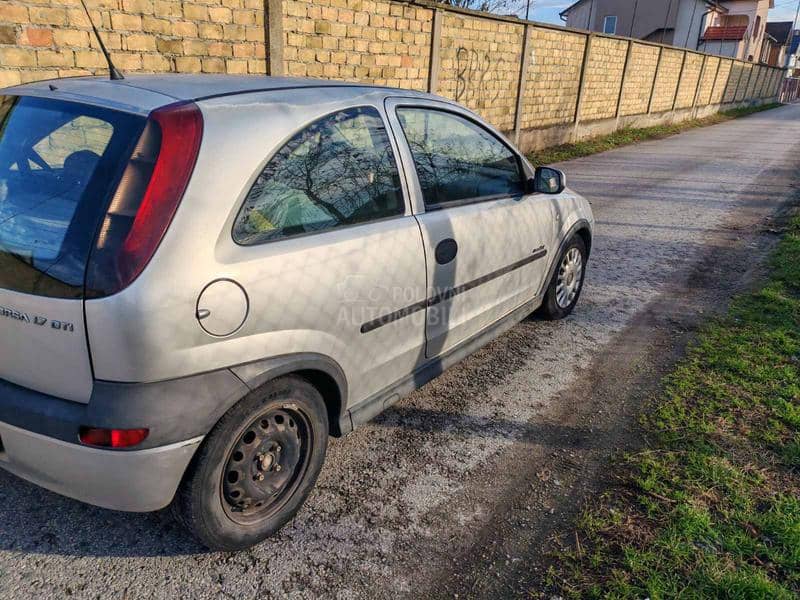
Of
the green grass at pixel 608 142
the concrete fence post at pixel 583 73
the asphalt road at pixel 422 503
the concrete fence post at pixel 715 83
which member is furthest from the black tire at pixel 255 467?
the concrete fence post at pixel 715 83

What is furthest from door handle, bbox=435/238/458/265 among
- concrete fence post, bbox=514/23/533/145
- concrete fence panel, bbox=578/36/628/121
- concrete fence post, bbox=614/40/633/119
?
concrete fence post, bbox=614/40/633/119

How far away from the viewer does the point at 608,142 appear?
1616cm

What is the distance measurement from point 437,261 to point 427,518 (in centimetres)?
121

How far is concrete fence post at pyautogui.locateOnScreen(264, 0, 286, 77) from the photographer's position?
6.88 m

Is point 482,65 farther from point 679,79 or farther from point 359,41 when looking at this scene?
point 679,79

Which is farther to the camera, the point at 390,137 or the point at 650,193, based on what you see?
the point at 650,193

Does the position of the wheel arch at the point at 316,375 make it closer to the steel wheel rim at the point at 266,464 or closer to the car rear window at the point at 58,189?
the steel wheel rim at the point at 266,464

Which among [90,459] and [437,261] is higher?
[437,261]

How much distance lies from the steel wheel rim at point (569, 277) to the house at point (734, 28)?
51034mm

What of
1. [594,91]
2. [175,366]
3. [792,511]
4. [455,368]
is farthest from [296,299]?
[594,91]

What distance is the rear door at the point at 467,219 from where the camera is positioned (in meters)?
2.92

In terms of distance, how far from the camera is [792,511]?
2.63 m

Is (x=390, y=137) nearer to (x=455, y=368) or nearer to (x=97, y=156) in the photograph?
(x=97, y=156)

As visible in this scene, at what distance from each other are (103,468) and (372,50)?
26.0ft
